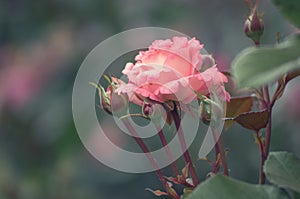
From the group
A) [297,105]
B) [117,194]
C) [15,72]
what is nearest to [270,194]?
[297,105]

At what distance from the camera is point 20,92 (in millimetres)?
1867

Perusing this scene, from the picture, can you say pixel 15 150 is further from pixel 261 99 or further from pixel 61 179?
A: pixel 261 99

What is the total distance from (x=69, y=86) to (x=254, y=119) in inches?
60.8

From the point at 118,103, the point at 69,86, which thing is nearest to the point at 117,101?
the point at 118,103

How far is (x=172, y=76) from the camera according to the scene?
1.73 feet

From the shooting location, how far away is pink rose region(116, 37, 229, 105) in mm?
518

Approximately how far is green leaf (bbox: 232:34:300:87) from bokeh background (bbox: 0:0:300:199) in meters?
1.15

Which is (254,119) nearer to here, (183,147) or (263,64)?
(183,147)

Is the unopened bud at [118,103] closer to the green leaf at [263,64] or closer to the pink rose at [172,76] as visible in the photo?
the pink rose at [172,76]

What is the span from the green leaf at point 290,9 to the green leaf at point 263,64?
4 centimetres

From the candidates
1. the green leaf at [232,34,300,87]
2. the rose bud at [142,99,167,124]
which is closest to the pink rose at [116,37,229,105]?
the rose bud at [142,99,167,124]

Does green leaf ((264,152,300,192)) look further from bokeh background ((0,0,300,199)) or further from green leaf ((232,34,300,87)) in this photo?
bokeh background ((0,0,300,199))

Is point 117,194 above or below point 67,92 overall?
below

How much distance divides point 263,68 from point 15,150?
147 centimetres
